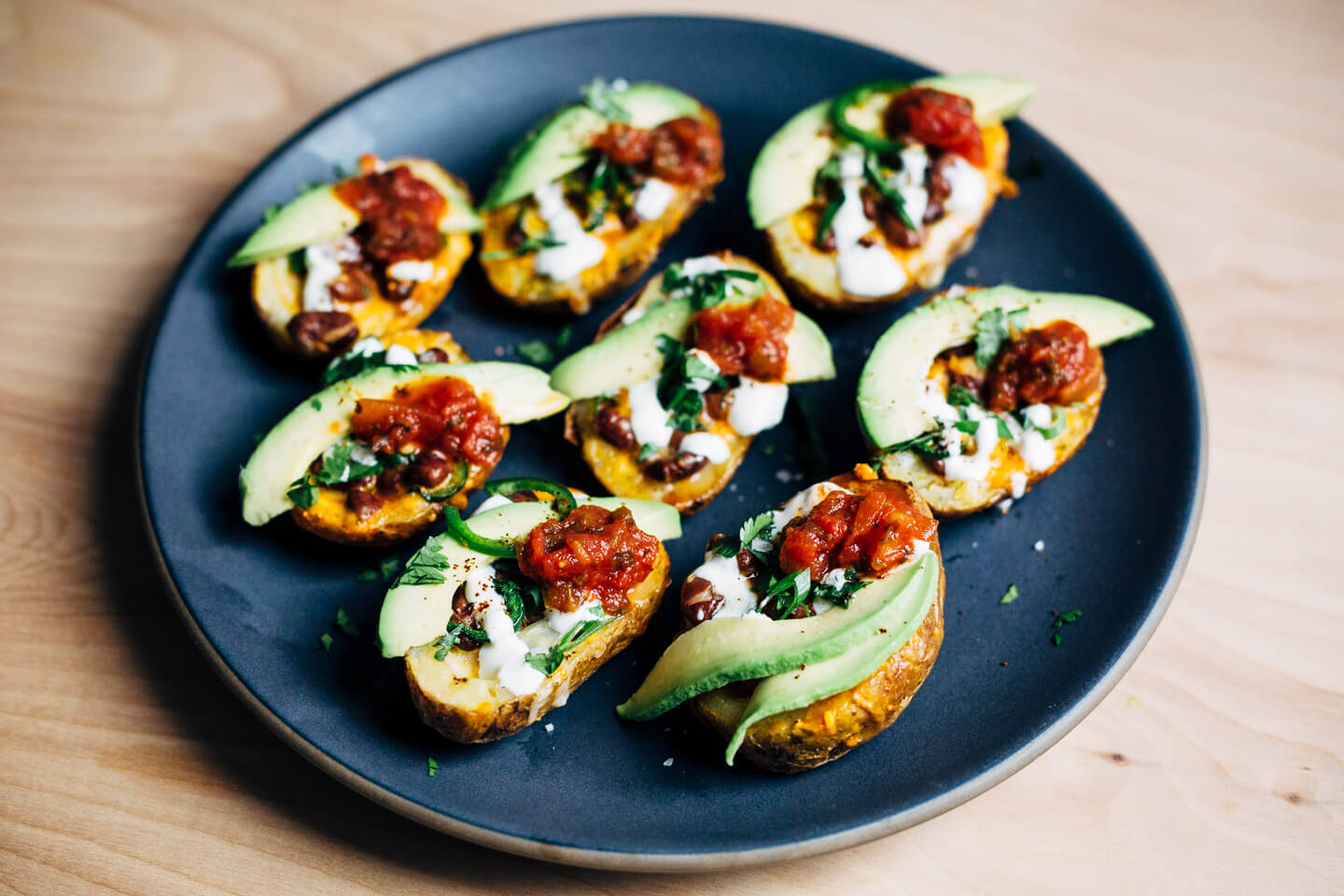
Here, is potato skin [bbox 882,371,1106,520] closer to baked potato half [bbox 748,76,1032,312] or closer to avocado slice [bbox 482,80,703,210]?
baked potato half [bbox 748,76,1032,312]

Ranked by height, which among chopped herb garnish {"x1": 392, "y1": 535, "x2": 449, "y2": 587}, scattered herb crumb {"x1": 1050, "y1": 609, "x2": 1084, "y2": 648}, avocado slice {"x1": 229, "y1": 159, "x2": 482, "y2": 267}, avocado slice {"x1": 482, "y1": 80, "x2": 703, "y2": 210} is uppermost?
avocado slice {"x1": 482, "y1": 80, "x2": 703, "y2": 210}

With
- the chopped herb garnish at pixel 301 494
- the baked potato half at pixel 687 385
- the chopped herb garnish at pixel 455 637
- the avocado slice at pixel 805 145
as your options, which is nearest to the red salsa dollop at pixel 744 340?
the baked potato half at pixel 687 385

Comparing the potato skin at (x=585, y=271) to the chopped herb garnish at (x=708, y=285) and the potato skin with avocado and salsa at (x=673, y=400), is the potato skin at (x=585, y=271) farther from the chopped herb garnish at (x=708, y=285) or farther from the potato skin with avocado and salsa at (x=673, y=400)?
the chopped herb garnish at (x=708, y=285)

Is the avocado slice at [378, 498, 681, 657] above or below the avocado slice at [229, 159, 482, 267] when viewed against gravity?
below

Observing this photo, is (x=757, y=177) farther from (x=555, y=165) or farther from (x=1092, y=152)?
(x=1092, y=152)

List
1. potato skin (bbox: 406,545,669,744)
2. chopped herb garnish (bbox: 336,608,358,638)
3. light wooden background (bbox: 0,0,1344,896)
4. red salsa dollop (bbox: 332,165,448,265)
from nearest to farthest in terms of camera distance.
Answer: potato skin (bbox: 406,545,669,744)
light wooden background (bbox: 0,0,1344,896)
chopped herb garnish (bbox: 336,608,358,638)
red salsa dollop (bbox: 332,165,448,265)

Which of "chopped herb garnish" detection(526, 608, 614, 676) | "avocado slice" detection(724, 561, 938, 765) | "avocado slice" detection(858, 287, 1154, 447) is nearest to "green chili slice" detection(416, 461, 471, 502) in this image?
"chopped herb garnish" detection(526, 608, 614, 676)
